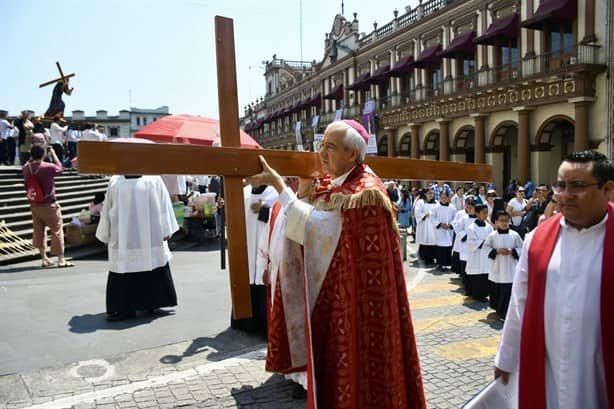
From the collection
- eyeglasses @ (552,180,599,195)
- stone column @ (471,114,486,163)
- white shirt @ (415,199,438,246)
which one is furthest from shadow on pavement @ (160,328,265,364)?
stone column @ (471,114,486,163)

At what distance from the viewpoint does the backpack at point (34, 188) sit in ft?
25.6

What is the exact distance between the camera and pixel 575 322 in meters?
2.35

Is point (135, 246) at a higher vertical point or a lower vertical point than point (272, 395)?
higher

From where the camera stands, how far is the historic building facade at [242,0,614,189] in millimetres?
17672

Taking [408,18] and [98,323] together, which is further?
[408,18]

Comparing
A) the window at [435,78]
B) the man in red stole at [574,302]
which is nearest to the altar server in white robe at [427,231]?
the man in red stole at [574,302]

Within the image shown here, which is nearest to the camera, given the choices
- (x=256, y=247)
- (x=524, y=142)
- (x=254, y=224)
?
(x=256, y=247)

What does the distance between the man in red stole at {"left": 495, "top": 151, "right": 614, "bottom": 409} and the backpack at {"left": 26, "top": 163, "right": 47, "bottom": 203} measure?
7415 mm

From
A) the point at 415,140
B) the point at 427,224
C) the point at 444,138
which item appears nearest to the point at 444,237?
the point at 427,224

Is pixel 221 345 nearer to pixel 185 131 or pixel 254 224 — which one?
pixel 254 224

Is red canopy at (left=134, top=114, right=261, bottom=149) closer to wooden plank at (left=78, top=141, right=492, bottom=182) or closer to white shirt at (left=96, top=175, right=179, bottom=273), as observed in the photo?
white shirt at (left=96, top=175, right=179, bottom=273)

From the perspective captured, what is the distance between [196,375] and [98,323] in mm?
1858

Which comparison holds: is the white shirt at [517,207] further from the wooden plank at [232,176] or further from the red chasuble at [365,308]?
the wooden plank at [232,176]

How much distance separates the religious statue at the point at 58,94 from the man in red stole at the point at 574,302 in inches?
720
